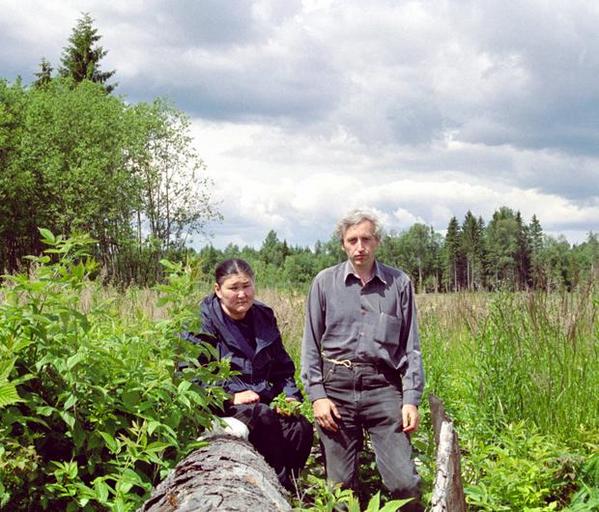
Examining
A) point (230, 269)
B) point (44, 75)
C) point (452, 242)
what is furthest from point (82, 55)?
point (452, 242)

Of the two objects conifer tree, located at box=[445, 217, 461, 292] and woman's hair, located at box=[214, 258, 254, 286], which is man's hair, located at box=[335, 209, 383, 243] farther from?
conifer tree, located at box=[445, 217, 461, 292]

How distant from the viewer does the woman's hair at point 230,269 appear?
4.49 m

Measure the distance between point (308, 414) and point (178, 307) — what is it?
8.92 ft

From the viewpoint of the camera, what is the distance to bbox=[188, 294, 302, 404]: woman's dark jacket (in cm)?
450

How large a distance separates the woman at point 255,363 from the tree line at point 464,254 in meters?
2.26

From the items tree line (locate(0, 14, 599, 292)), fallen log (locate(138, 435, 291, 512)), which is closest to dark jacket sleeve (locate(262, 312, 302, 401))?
fallen log (locate(138, 435, 291, 512))

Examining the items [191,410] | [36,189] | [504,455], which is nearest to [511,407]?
[504,455]

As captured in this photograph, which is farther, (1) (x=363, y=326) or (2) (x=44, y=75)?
(2) (x=44, y=75)

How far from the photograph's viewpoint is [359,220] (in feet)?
13.6

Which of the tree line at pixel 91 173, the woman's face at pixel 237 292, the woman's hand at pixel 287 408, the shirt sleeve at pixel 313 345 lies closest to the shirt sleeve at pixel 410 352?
the shirt sleeve at pixel 313 345

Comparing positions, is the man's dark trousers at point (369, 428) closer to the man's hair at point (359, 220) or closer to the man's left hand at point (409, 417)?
the man's left hand at point (409, 417)

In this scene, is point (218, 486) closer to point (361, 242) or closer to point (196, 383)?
point (196, 383)

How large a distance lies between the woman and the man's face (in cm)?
72

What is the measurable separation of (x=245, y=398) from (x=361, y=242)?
3.87 feet
